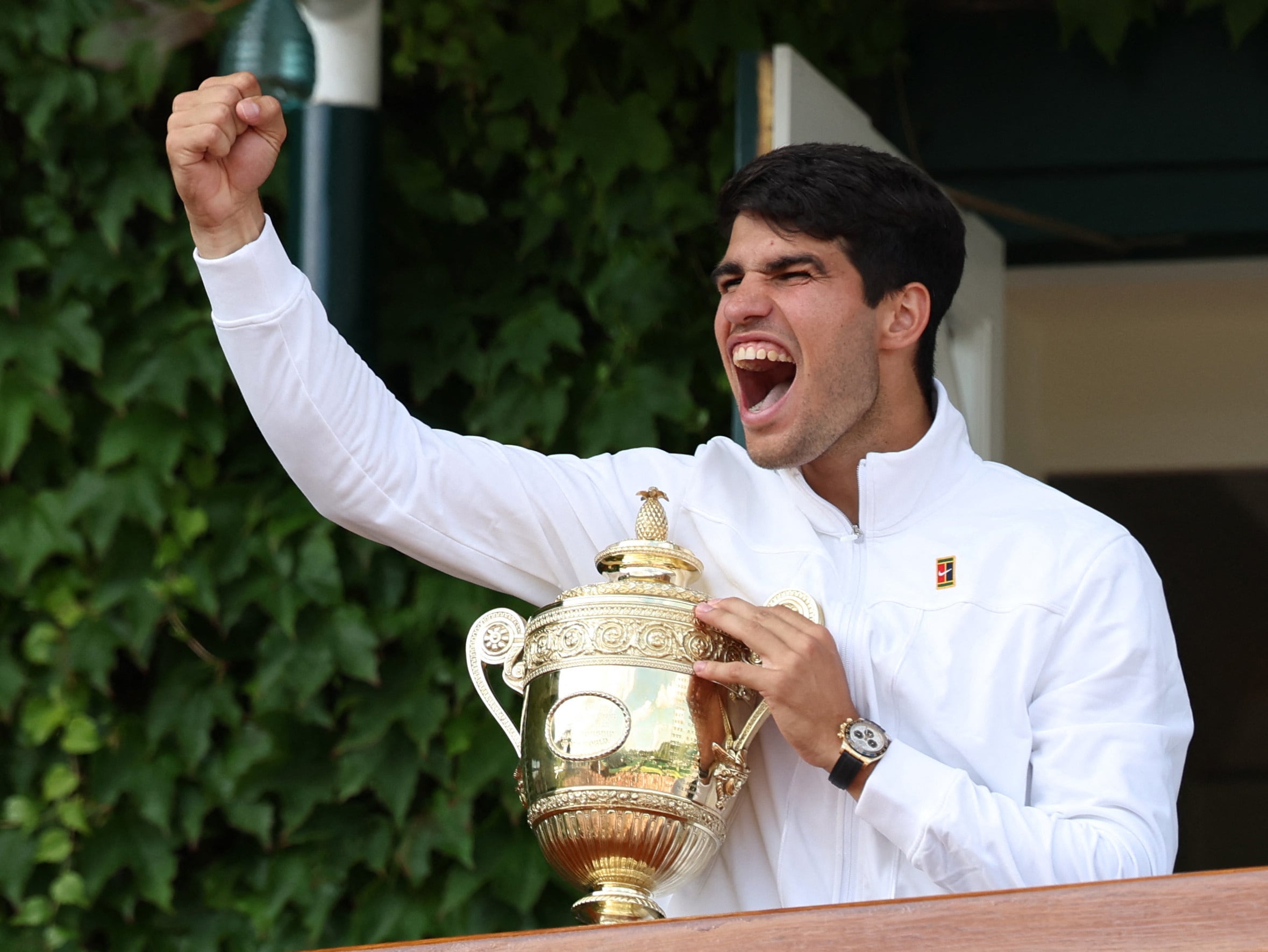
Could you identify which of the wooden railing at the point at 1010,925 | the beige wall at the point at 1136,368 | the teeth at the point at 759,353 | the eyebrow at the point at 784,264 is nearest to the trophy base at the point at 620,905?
the wooden railing at the point at 1010,925

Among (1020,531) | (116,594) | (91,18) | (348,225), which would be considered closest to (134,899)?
(116,594)

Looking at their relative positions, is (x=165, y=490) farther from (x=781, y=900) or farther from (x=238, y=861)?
(x=781, y=900)

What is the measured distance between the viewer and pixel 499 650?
2141 millimetres

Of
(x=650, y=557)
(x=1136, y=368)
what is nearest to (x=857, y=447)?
(x=650, y=557)

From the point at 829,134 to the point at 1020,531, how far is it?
46.0 inches

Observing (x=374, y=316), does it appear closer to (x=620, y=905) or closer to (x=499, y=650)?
(x=499, y=650)

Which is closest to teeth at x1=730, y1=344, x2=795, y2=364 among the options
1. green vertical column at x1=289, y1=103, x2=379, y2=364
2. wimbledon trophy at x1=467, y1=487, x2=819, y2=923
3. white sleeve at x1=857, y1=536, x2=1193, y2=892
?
wimbledon trophy at x1=467, y1=487, x2=819, y2=923

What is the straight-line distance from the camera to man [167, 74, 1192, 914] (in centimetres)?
196

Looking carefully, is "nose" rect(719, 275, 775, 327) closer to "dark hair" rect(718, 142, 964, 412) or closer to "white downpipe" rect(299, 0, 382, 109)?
"dark hair" rect(718, 142, 964, 412)

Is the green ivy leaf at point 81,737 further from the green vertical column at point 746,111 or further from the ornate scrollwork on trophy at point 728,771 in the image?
the ornate scrollwork on trophy at point 728,771

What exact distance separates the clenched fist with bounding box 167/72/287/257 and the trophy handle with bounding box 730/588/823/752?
0.64 m

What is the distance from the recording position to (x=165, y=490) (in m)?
3.46

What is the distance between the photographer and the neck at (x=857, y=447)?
2334 millimetres

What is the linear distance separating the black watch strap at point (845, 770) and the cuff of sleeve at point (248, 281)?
2.34 ft
